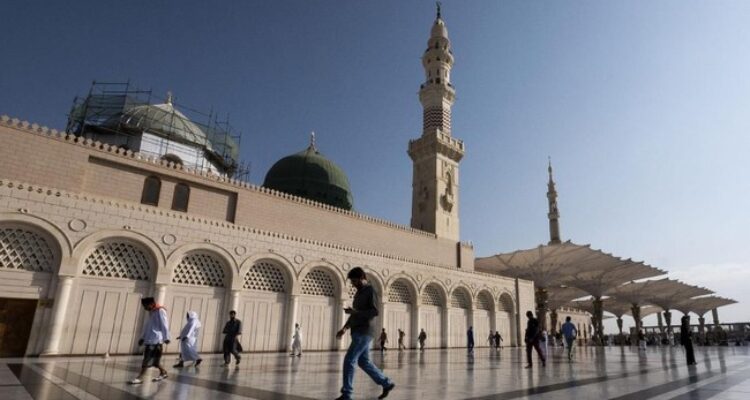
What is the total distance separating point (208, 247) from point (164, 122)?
1185 centimetres

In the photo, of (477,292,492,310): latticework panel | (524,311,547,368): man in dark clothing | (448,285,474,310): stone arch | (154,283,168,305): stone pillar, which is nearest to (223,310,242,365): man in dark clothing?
(154,283,168,305): stone pillar

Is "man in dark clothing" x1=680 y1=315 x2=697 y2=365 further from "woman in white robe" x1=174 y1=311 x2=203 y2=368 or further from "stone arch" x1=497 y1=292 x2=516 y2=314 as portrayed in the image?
"stone arch" x1=497 y1=292 x2=516 y2=314

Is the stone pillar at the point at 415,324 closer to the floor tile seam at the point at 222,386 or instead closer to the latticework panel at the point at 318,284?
the latticework panel at the point at 318,284

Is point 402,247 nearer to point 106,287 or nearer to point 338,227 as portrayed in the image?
point 338,227

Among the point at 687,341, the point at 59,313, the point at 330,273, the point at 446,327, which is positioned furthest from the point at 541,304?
the point at 59,313

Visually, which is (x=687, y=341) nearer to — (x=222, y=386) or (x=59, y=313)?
(x=222, y=386)

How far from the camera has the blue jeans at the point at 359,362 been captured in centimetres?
420

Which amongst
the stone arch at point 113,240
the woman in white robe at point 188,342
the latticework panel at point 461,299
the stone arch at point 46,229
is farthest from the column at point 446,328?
the stone arch at point 46,229

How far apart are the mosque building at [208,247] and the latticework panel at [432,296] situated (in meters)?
0.14

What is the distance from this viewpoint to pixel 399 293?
20.8 m

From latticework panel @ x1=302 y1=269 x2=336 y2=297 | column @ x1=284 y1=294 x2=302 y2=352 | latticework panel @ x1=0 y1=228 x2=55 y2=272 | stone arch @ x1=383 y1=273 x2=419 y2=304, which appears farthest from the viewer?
stone arch @ x1=383 y1=273 x2=419 y2=304

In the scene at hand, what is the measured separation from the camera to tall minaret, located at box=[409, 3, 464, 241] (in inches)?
1064

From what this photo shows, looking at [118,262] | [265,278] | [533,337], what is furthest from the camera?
[265,278]

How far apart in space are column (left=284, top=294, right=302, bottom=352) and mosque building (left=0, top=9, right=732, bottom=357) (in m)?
0.05
